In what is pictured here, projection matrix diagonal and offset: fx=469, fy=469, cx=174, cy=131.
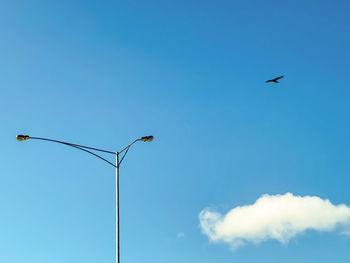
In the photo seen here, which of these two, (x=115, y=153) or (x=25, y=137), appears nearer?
(x=25, y=137)

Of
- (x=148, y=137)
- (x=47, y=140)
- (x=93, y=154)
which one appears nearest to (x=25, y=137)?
(x=47, y=140)

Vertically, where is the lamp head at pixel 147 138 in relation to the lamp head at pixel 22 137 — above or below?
above

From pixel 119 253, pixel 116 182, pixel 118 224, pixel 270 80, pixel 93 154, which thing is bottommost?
pixel 119 253

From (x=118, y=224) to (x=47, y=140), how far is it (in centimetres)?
580

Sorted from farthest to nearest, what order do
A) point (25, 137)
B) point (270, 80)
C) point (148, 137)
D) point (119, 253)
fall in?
point (270, 80), point (148, 137), point (25, 137), point (119, 253)

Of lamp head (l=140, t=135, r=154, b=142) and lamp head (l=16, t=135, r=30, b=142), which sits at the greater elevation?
lamp head (l=140, t=135, r=154, b=142)

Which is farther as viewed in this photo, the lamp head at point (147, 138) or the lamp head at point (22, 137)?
the lamp head at point (147, 138)

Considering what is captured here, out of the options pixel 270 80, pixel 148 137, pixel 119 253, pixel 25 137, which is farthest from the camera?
pixel 270 80

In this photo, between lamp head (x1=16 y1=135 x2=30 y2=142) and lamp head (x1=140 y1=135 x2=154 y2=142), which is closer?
lamp head (x1=16 y1=135 x2=30 y2=142)

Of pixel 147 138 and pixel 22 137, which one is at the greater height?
pixel 147 138

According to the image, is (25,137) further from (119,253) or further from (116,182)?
(119,253)

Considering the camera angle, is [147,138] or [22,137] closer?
[22,137]

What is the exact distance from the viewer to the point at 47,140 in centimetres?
2403

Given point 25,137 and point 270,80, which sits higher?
point 270,80
